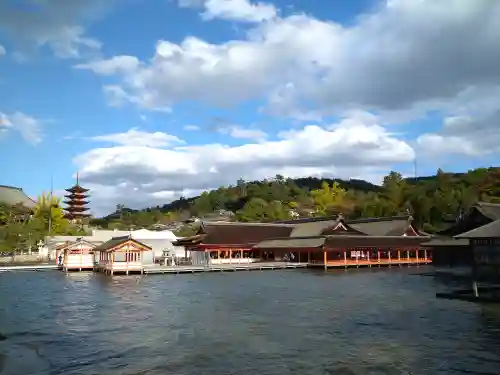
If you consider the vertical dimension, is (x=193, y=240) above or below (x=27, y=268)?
above

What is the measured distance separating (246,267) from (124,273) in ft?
38.0

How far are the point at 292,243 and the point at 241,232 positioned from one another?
775 centimetres

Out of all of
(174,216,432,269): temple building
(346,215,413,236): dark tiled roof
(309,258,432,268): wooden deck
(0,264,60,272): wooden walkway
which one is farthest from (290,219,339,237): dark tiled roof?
(0,264,60,272): wooden walkway

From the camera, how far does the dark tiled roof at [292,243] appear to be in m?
48.8

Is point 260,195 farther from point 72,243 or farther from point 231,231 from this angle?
point 72,243

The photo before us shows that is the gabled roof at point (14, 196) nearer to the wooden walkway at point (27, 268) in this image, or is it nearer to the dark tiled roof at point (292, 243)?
the wooden walkway at point (27, 268)

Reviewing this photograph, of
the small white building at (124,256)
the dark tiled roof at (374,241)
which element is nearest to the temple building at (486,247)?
the dark tiled roof at (374,241)

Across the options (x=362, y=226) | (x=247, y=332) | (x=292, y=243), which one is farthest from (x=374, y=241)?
(x=247, y=332)

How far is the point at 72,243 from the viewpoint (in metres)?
47.6

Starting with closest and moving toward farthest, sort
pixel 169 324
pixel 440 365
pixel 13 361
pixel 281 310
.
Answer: pixel 440 365 → pixel 13 361 → pixel 169 324 → pixel 281 310

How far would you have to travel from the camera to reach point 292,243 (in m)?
53.1

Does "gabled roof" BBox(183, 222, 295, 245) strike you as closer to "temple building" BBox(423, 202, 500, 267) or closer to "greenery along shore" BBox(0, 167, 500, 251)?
"greenery along shore" BBox(0, 167, 500, 251)

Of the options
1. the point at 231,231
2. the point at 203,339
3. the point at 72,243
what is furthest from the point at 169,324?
the point at 231,231

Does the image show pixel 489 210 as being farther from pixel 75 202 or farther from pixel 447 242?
pixel 75 202
